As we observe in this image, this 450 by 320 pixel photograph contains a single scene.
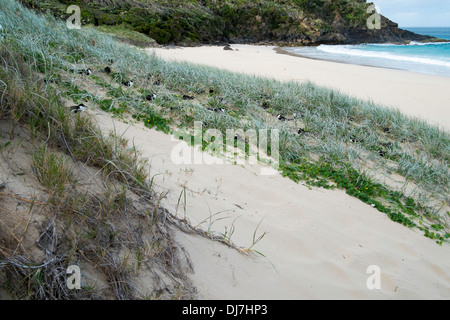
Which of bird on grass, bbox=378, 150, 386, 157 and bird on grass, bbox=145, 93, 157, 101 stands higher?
bird on grass, bbox=145, 93, 157, 101

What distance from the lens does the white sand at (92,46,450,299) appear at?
2.10 metres

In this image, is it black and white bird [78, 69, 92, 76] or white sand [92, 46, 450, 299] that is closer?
white sand [92, 46, 450, 299]

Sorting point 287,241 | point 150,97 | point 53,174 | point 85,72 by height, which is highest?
point 85,72

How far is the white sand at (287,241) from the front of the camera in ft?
6.88

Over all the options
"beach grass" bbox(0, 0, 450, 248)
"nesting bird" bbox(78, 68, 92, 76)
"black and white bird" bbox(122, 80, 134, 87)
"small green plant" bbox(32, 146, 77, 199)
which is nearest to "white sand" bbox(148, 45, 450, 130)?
"beach grass" bbox(0, 0, 450, 248)

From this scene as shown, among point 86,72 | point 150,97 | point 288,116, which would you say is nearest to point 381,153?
point 288,116

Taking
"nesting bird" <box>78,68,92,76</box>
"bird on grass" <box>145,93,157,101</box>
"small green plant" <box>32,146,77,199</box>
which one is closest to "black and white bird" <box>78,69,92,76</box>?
"nesting bird" <box>78,68,92,76</box>

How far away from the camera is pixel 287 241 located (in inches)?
103


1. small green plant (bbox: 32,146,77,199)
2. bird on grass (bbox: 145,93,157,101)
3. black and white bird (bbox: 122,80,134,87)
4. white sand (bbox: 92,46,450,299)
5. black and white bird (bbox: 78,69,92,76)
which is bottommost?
white sand (bbox: 92,46,450,299)

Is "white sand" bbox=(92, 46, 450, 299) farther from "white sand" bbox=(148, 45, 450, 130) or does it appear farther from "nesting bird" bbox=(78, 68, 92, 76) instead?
"white sand" bbox=(148, 45, 450, 130)

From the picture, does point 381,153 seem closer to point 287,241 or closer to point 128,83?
point 287,241
